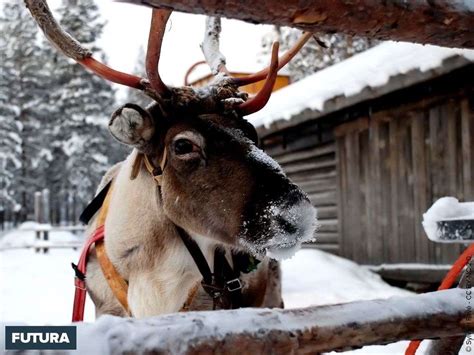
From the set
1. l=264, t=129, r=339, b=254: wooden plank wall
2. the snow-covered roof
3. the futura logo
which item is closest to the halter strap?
the futura logo

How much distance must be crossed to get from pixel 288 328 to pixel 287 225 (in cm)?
94

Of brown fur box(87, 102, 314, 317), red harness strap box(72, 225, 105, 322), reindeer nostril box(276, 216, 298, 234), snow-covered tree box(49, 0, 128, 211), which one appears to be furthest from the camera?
snow-covered tree box(49, 0, 128, 211)

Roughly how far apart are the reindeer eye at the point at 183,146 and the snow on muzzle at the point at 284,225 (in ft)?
1.39

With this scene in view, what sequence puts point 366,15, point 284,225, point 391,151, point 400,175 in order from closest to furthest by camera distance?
1. point 366,15
2. point 284,225
3. point 400,175
4. point 391,151

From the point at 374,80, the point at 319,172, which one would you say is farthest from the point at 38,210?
the point at 374,80

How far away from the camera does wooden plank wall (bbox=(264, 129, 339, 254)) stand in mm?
9023

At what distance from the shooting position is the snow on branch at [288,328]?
0.91m

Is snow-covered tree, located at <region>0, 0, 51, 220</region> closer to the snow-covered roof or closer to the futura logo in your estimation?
the snow-covered roof

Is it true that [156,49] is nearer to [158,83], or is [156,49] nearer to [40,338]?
[158,83]

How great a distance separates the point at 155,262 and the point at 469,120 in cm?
505

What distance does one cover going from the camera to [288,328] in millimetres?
1037

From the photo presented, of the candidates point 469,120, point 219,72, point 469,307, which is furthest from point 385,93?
point 469,307

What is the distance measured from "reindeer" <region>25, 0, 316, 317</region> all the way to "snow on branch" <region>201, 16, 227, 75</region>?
477mm

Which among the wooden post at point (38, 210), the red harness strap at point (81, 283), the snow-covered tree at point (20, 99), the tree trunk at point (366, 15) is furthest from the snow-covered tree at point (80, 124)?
the tree trunk at point (366, 15)
